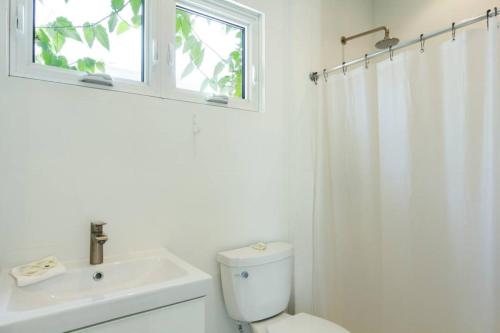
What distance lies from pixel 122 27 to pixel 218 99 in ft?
1.85

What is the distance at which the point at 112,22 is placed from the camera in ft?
4.60

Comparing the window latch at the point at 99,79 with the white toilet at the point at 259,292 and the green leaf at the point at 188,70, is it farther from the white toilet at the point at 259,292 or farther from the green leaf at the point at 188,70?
the white toilet at the point at 259,292

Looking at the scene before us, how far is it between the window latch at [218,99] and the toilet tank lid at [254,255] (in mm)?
806

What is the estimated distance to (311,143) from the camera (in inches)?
73.6

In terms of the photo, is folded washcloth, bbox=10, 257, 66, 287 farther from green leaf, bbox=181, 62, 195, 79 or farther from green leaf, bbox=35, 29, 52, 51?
green leaf, bbox=181, 62, 195, 79

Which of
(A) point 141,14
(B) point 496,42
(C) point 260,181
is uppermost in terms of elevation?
(A) point 141,14

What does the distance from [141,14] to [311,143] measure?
3.82 ft

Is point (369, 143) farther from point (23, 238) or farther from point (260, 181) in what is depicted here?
point (23, 238)

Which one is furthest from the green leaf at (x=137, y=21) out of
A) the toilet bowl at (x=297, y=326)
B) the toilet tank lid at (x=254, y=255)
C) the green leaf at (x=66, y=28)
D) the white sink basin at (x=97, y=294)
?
the toilet bowl at (x=297, y=326)

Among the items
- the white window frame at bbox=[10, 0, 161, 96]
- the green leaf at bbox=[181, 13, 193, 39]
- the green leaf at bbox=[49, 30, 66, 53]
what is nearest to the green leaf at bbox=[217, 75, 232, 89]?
the green leaf at bbox=[181, 13, 193, 39]

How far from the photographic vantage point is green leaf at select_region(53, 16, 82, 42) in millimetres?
1276

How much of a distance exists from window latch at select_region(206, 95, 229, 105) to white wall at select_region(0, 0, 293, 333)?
0.04 metres

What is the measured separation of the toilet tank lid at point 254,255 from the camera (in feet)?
4.89

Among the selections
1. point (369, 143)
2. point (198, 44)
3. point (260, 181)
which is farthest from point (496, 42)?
point (198, 44)
